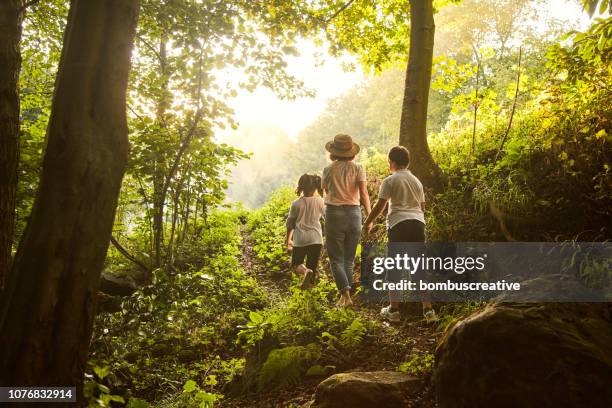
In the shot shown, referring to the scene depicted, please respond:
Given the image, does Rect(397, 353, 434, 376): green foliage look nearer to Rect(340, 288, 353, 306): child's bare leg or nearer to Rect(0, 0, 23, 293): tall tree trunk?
Rect(340, 288, 353, 306): child's bare leg

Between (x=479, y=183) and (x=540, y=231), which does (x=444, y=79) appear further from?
(x=540, y=231)

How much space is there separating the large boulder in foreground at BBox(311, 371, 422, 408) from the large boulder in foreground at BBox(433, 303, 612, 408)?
410mm

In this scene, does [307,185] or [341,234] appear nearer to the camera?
[341,234]

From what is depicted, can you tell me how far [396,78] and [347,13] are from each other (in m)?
27.1

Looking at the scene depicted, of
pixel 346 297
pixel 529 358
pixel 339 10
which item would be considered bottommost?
pixel 529 358

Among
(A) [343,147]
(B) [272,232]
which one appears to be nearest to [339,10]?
(A) [343,147]

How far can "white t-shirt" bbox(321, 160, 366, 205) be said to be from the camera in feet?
19.4

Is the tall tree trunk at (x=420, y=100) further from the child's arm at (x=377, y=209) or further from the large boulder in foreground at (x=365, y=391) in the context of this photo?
the large boulder in foreground at (x=365, y=391)

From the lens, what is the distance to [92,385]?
299 centimetres

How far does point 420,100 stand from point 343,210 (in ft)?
10.0

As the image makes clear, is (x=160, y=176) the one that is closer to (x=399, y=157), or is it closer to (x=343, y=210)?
(x=343, y=210)

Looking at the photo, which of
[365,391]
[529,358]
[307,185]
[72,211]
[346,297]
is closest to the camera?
[72,211]

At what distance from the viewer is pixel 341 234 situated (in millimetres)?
5906

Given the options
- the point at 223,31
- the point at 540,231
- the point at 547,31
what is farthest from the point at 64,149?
the point at 547,31
